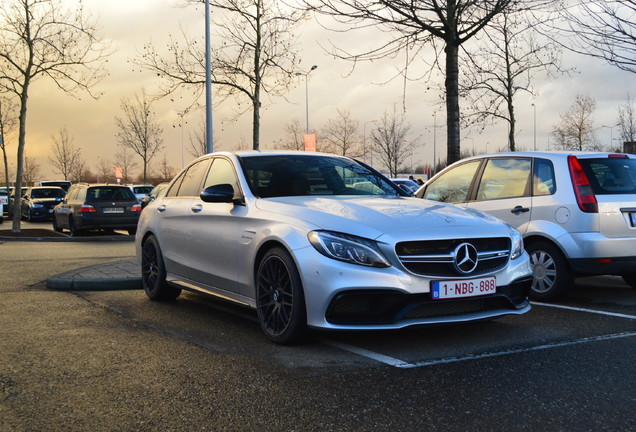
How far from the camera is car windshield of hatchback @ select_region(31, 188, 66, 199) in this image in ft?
104

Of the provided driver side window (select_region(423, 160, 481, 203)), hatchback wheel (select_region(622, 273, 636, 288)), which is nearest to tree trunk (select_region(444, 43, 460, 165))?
driver side window (select_region(423, 160, 481, 203))

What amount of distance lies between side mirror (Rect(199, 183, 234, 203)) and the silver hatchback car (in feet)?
11.0

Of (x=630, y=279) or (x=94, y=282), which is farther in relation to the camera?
(x=94, y=282)

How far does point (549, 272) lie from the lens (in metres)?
7.13

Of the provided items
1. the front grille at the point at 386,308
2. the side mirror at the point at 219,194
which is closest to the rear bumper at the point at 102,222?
the side mirror at the point at 219,194

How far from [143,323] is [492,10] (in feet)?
25.2

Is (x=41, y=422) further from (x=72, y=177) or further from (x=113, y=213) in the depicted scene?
(x=72, y=177)

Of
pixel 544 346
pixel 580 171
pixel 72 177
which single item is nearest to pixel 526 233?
pixel 580 171

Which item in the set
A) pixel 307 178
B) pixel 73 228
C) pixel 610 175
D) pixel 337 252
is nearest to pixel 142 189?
pixel 73 228

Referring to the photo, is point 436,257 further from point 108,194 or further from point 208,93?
point 108,194

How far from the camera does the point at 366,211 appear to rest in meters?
5.22

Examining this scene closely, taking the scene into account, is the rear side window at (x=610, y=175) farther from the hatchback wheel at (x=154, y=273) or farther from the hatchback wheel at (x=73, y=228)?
A: the hatchback wheel at (x=73, y=228)

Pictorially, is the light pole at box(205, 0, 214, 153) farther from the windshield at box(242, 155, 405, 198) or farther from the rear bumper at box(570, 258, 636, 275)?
the rear bumper at box(570, 258, 636, 275)

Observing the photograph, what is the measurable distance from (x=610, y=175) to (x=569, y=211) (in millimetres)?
616
